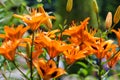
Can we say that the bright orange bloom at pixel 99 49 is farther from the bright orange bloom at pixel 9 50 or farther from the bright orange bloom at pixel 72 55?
the bright orange bloom at pixel 9 50

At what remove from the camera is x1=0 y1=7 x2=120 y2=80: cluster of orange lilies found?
3.65ft

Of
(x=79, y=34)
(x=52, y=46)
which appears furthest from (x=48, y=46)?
(x=79, y=34)

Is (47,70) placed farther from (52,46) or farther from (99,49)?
(99,49)

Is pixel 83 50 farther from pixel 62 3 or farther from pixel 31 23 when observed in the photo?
pixel 62 3

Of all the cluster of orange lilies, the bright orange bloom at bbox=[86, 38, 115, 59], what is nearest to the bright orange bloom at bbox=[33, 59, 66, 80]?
the cluster of orange lilies

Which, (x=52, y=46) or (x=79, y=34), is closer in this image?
(x=52, y=46)

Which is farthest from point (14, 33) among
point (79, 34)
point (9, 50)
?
point (79, 34)

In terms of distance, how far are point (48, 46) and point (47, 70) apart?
6 cm

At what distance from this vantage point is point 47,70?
111 cm

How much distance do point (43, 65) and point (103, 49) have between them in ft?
0.57

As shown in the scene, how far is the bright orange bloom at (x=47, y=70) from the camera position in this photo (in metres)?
1.10

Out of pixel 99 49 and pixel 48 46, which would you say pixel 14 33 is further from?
pixel 99 49

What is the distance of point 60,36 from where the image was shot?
1216mm

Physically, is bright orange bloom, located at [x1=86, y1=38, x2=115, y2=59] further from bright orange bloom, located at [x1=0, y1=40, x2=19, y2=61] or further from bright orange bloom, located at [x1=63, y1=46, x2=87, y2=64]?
bright orange bloom, located at [x1=0, y1=40, x2=19, y2=61]
